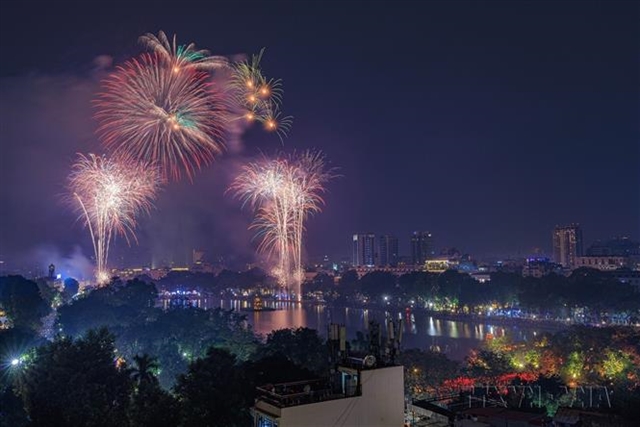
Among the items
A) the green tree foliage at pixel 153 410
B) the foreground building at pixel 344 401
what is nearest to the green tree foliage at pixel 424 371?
the green tree foliage at pixel 153 410

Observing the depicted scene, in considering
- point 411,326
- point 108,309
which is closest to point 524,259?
point 411,326

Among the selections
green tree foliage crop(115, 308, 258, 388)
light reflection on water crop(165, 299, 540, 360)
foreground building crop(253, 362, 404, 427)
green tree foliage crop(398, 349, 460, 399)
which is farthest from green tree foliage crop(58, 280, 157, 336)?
foreground building crop(253, 362, 404, 427)

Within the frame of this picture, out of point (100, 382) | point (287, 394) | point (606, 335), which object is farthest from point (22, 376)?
point (606, 335)

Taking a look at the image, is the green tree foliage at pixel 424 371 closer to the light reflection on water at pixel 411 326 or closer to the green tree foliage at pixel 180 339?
the green tree foliage at pixel 180 339

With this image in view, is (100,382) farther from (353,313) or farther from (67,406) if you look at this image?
(353,313)

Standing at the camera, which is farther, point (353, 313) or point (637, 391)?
point (353, 313)

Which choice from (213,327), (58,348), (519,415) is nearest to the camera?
(519,415)
